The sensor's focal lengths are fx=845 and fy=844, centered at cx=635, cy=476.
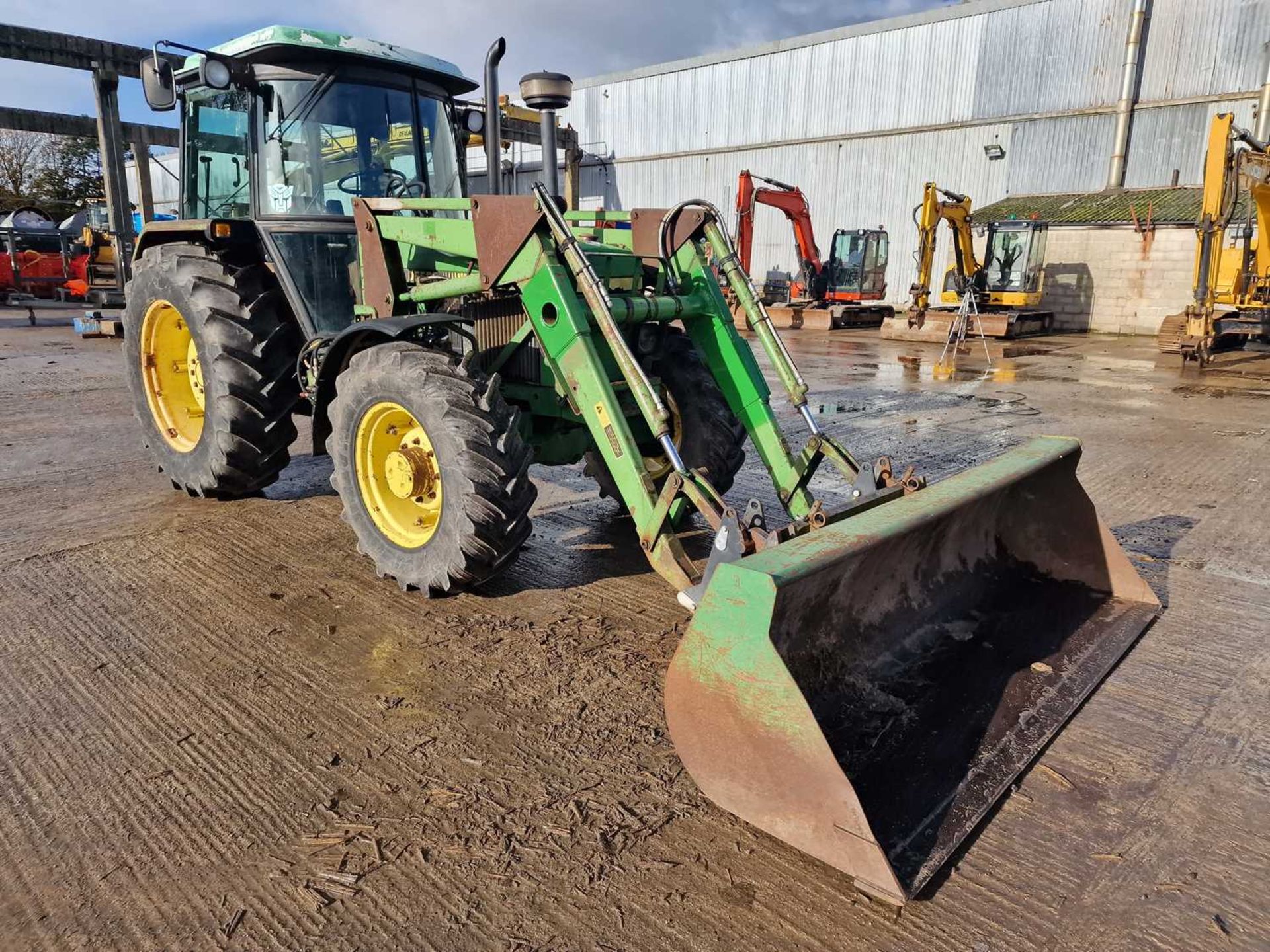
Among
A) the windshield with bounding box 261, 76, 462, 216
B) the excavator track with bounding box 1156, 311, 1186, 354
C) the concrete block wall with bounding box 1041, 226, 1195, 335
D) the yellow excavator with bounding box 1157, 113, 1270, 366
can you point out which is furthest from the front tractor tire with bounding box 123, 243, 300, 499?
the concrete block wall with bounding box 1041, 226, 1195, 335

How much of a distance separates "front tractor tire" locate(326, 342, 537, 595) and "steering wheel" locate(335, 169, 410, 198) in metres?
1.49

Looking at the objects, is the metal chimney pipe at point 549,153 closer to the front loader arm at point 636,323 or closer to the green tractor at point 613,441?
the green tractor at point 613,441

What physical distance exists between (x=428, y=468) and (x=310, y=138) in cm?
226

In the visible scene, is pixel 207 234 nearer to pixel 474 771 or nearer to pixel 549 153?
pixel 549 153

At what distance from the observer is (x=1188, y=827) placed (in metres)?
2.44

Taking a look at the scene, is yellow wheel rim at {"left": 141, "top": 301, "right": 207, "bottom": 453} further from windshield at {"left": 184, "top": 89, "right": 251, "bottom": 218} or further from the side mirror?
the side mirror

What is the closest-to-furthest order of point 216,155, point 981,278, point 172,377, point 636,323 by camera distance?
point 636,323
point 216,155
point 172,377
point 981,278

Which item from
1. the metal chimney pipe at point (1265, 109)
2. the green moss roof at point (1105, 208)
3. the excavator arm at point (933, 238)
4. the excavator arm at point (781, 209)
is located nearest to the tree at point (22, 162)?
the excavator arm at point (781, 209)

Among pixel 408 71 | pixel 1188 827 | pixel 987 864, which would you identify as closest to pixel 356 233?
pixel 408 71

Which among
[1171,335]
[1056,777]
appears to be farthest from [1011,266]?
[1056,777]

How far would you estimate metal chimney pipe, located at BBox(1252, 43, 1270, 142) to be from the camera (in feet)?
67.6

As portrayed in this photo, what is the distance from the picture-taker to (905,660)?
3.00 m

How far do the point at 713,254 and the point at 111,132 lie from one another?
716 inches

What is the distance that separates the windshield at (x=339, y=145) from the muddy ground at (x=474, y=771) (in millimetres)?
1901
